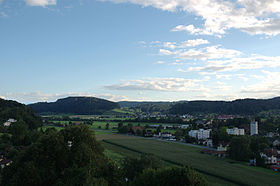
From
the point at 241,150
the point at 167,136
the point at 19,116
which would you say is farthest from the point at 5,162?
the point at 167,136

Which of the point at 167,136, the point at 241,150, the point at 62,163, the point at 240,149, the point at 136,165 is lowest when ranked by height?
the point at 167,136

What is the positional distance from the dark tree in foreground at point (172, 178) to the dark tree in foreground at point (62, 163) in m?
3.35

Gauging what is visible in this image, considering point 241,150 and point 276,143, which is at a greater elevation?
point 241,150

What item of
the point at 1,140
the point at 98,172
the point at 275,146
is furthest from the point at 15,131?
the point at 275,146

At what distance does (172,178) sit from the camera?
21.0 metres

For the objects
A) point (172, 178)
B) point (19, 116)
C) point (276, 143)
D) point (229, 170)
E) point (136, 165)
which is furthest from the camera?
point (19, 116)

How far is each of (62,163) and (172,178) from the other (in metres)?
12.0

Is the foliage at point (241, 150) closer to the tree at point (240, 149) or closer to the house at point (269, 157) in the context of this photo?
Answer: the tree at point (240, 149)

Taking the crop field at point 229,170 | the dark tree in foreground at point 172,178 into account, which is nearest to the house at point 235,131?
the crop field at point 229,170

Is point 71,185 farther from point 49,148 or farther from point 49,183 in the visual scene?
point 49,148

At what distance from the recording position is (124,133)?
107 meters

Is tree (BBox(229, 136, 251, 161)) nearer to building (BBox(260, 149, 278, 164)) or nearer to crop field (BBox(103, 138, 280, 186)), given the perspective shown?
crop field (BBox(103, 138, 280, 186))

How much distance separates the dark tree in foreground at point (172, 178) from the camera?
66.6 feet

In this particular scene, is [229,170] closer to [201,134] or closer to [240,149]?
[240,149]
